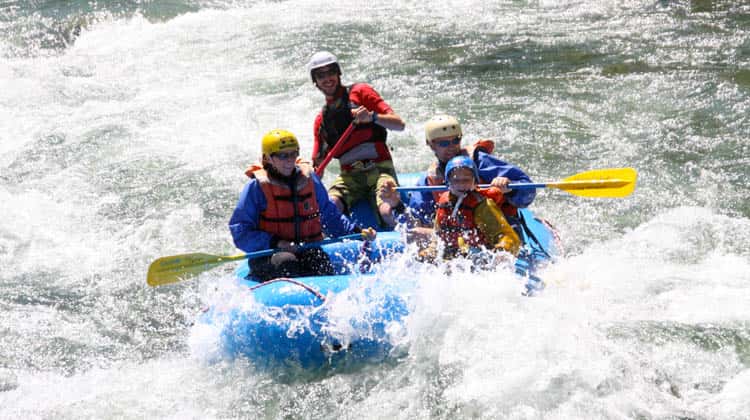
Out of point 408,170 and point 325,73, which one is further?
point 408,170

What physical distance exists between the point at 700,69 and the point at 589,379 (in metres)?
7.02

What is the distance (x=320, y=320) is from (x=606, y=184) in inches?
90.2

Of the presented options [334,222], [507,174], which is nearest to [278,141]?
[334,222]

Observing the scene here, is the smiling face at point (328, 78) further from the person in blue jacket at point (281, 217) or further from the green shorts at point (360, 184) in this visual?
the person in blue jacket at point (281, 217)

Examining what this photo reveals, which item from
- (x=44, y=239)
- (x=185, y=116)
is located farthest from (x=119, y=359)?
(x=185, y=116)

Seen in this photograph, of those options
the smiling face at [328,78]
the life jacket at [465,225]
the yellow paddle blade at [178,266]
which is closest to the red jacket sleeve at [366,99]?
the smiling face at [328,78]

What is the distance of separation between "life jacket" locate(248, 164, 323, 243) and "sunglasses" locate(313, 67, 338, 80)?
897 mm

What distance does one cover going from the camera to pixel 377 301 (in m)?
4.67

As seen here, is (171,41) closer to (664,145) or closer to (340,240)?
(664,145)

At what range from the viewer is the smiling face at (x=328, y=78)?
5.98 m

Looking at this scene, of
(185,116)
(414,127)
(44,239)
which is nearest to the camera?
(44,239)

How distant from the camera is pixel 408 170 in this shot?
862cm

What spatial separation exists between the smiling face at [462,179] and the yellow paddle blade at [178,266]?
1547 millimetres

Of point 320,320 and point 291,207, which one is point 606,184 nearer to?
point 291,207
